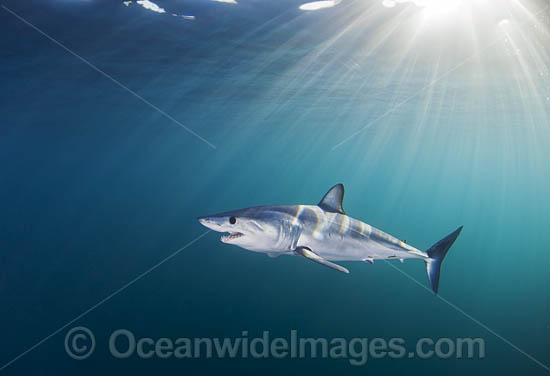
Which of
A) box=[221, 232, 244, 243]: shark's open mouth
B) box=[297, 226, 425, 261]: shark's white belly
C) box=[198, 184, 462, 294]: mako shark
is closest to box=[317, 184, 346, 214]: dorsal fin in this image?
box=[198, 184, 462, 294]: mako shark

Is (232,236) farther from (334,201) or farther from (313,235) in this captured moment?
(334,201)

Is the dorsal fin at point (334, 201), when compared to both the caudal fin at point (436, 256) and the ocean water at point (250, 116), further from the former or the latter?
the ocean water at point (250, 116)

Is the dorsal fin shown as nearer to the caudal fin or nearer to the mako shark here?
the mako shark

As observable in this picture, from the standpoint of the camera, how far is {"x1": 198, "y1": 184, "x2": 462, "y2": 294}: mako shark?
4.14 m

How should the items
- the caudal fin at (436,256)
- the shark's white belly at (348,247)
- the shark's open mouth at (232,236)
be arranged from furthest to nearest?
the caudal fin at (436,256) < the shark's white belly at (348,247) < the shark's open mouth at (232,236)

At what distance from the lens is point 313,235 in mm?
4805

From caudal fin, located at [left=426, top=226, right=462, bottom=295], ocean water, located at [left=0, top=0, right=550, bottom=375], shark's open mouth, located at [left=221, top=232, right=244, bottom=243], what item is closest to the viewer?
shark's open mouth, located at [left=221, top=232, right=244, bottom=243]

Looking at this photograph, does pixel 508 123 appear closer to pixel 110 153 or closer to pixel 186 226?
pixel 186 226

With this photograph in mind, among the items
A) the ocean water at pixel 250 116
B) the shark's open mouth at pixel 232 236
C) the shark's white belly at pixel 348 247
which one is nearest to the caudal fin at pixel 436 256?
the shark's white belly at pixel 348 247

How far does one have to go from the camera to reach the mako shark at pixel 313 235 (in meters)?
4.14

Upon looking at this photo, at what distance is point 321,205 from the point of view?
536 cm

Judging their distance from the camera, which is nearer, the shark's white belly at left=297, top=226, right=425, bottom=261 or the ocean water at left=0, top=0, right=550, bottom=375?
the shark's white belly at left=297, top=226, right=425, bottom=261

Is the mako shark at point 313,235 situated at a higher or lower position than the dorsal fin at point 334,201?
lower

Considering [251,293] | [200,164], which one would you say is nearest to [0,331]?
[251,293]
